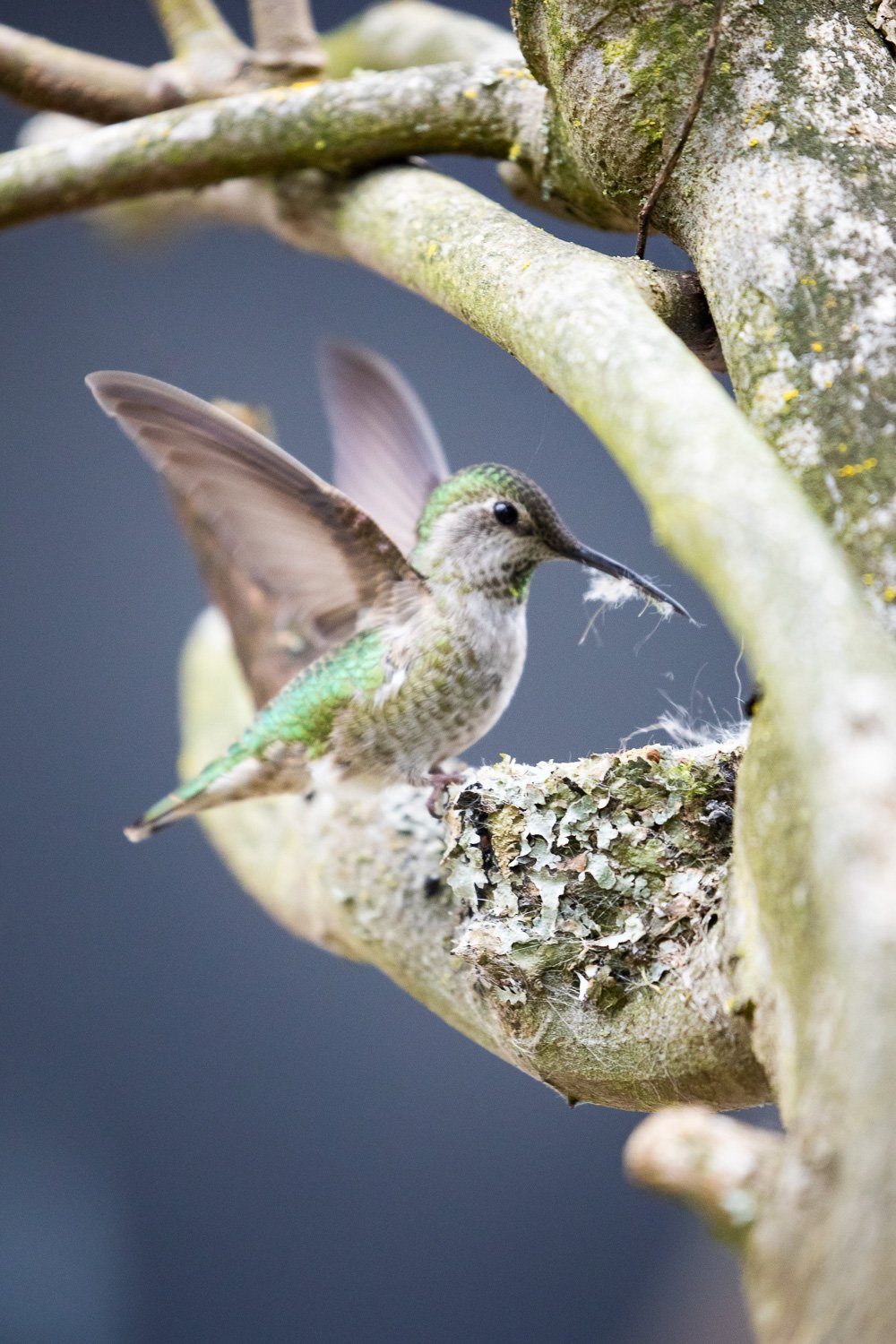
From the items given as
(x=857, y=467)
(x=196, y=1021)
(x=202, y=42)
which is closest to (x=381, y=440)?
(x=202, y=42)

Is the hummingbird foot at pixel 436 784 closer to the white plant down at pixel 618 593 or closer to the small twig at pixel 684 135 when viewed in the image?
the white plant down at pixel 618 593

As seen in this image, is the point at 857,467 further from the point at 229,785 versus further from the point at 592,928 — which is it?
the point at 229,785

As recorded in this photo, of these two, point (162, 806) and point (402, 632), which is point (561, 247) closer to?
point (402, 632)

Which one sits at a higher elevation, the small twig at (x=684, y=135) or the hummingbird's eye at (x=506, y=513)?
the small twig at (x=684, y=135)

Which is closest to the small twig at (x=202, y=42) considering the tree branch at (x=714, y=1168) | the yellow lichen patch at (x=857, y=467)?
the yellow lichen patch at (x=857, y=467)

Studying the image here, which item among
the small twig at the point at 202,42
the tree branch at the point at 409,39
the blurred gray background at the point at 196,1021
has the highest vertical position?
the tree branch at the point at 409,39

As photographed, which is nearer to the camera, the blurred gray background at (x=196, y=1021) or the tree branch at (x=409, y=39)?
the tree branch at (x=409, y=39)

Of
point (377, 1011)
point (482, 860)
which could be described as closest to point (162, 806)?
point (482, 860)

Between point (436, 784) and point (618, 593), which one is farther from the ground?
point (618, 593)
